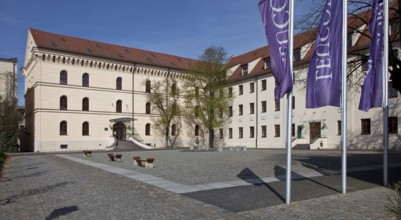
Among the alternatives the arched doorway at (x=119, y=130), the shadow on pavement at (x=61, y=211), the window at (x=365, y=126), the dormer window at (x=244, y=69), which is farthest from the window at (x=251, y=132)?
the shadow on pavement at (x=61, y=211)

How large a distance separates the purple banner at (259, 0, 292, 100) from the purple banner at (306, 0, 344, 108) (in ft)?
5.99

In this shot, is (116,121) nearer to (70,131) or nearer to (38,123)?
(70,131)

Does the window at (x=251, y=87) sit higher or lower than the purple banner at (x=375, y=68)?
higher

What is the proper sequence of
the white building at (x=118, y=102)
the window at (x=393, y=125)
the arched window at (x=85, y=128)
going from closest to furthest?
the window at (x=393, y=125), the white building at (x=118, y=102), the arched window at (x=85, y=128)

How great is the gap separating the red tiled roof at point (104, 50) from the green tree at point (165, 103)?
3.52m

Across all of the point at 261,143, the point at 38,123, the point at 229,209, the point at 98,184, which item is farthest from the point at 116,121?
the point at 229,209

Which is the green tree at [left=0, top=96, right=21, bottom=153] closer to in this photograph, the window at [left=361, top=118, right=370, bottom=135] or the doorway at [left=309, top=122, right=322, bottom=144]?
the doorway at [left=309, top=122, right=322, bottom=144]

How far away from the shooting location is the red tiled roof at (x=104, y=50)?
170 feet

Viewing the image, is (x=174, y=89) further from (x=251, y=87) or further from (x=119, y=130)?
(x=251, y=87)

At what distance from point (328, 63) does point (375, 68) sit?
2.55 m

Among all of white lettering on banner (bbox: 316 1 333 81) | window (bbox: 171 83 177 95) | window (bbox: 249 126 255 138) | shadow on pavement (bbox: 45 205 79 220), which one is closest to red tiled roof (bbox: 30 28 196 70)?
window (bbox: 171 83 177 95)

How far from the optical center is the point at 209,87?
55.8 m

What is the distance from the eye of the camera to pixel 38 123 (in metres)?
49.2

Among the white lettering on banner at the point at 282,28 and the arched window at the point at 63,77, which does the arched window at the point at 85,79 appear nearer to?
the arched window at the point at 63,77
